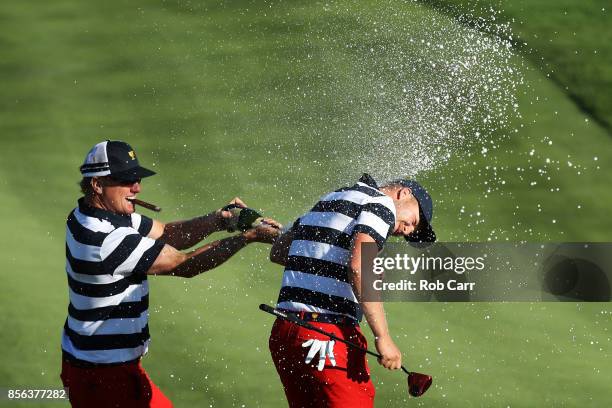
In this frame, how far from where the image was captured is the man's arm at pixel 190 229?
6305 mm

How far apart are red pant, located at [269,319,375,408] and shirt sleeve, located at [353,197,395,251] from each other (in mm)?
466

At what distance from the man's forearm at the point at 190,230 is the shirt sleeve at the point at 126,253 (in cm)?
76

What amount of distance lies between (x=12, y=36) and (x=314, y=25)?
8.11ft

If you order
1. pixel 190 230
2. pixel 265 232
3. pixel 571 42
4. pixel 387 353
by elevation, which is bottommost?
pixel 387 353

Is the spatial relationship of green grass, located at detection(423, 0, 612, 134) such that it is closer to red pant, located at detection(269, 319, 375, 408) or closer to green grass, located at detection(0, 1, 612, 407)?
green grass, located at detection(0, 1, 612, 407)

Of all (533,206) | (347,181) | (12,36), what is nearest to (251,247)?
A: (347,181)

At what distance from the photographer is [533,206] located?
Result: 8.78 m

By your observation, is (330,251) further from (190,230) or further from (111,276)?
(190,230)

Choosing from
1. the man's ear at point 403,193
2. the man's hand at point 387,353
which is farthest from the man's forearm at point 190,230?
the man's hand at point 387,353

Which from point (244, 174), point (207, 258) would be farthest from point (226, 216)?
point (244, 174)

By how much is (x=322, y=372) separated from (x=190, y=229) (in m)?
1.40

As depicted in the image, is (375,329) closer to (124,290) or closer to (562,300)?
(124,290)

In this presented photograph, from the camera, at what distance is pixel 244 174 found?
900 cm

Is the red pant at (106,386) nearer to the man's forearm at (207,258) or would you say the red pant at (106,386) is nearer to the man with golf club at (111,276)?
the man with golf club at (111,276)
